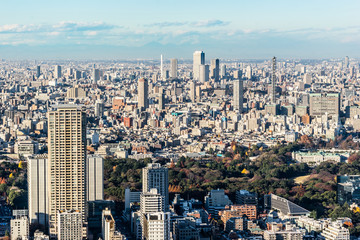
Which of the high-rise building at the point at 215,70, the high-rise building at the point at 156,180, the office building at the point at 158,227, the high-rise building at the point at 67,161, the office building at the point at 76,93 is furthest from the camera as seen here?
the high-rise building at the point at 215,70

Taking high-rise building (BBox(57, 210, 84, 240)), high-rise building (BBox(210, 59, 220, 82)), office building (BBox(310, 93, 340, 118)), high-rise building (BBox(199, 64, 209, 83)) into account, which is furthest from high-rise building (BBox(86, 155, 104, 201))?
high-rise building (BBox(210, 59, 220, 82))

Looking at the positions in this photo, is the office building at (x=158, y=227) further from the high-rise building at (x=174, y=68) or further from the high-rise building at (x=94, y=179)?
the high-rise building at (x=174, y=68)

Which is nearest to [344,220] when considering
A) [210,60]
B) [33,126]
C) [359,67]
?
[33,126]

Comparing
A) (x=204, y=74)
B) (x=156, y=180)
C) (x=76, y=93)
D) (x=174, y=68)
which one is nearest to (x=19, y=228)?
(x=156, y=180)

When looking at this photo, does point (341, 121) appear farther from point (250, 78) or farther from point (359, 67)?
point (359, 67)

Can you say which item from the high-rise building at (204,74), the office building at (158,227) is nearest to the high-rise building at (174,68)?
the high-rise building at (204,74)
